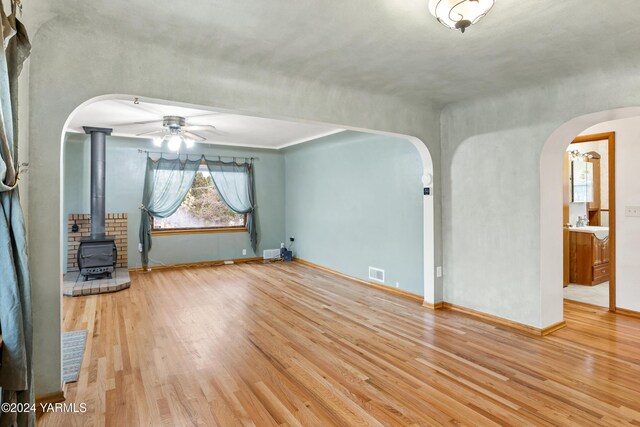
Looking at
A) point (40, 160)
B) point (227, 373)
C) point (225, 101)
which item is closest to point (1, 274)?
point (40, 160)

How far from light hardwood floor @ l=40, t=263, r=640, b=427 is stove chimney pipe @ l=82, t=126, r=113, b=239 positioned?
1.49 m

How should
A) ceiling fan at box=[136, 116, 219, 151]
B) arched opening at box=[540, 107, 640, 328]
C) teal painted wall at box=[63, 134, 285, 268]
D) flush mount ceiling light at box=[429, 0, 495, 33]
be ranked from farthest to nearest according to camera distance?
teal painted wall at box=[63, 134, 285, 268]
ceiling fan at box=[136, 116, 219, 151]
arched opening at box=[540, 107, 640, 328]
flush mount ceiling light at box=[429, 0, 495, 33]

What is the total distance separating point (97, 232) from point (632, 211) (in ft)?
24.4

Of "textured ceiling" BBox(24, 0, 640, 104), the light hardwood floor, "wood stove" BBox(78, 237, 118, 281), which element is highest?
"textured ceiling" BBox(24, 0, 640, 104)

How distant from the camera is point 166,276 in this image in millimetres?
6176

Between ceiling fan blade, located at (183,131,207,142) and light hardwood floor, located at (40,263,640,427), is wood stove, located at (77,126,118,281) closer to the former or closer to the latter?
light hardwood floor, located at (40,263,640,427)

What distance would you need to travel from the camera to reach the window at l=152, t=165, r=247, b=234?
7031 mm

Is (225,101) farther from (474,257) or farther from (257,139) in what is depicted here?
(257,139)

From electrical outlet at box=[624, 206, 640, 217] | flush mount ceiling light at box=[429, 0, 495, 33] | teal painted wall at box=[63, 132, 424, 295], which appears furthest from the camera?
teal painted wall at box=[63, 132, 424, 295]

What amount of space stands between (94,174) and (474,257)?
5809 millimetres

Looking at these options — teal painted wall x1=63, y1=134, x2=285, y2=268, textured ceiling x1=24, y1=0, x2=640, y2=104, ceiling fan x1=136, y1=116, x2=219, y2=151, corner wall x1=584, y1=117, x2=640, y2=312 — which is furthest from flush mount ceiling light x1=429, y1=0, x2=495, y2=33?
teal painted wall x1=63, y1=134, x2=285, y2=268

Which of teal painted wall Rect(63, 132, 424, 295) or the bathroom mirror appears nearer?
teal painted wall Rect(63, 132, 424, 295)

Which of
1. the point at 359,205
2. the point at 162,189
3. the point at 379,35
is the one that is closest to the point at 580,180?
the point at 359,205

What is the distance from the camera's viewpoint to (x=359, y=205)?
230 inches
